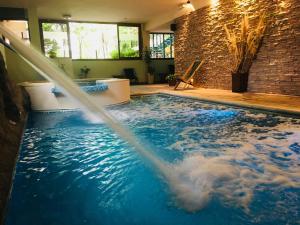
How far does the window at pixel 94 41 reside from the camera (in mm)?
12102

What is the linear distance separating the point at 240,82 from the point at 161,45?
778 cm

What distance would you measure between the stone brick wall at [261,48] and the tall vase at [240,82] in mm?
143

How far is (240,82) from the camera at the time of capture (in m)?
6.88

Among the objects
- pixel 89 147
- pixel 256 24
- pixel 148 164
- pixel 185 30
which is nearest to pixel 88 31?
pixel 185 30

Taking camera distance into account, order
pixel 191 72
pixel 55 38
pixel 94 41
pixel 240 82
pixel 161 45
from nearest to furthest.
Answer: pixel 240 82, pixel 191 72, pixel 55 38, pixel 94 41, pixel 161 45

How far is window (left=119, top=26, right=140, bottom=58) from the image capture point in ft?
42.0

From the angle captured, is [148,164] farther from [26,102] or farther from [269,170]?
[26,102]

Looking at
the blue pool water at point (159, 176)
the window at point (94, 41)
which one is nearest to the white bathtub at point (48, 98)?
the blue pool water at point (159, 176)

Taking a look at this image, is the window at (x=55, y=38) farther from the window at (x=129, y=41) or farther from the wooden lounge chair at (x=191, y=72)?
the wooden lounge chair at (x=191, y=72)

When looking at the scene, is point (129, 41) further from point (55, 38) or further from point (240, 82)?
point (240, 82)

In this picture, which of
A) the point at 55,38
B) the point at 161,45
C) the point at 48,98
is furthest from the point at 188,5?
the point at 55,38

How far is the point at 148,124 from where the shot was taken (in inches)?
177

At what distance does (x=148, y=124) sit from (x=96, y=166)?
190cm

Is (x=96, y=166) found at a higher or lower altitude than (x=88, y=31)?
lower
